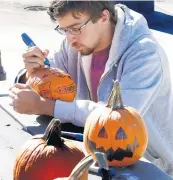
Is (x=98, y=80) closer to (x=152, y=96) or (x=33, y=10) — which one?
(x=152, y=96)

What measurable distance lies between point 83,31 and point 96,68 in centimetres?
Result: 34

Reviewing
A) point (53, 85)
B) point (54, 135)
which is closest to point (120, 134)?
point (54, 135)

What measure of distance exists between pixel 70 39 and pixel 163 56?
43cm

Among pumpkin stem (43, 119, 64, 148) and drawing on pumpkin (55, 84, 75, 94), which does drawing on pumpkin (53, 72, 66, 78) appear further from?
pumpkin stem (43, 119, 64, 148)

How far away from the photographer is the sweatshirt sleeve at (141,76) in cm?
219

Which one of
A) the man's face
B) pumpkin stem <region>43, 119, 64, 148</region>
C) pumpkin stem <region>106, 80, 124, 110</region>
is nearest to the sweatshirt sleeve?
the man's face

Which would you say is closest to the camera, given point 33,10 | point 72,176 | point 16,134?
point 72,176

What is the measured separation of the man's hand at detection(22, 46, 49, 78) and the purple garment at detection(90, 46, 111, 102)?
11.8 inches

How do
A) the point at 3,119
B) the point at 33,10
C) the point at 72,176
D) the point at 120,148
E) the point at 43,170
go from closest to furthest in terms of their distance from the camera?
the point at 72,176, the point at 43,170, the point at 120,148, the point at 3,119, the point at 33,10

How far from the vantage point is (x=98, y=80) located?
8.40 ft

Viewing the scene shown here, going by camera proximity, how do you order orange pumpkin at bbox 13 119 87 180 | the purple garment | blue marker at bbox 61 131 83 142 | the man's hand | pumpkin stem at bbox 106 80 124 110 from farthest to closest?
1. the purple garment
2. the man's hand
3. blue marker at bbox 61 131 83 142
4. pumpkin stem at bbox 106 80 124 110
5. orange pumpkin at bbox 13 119 87 180

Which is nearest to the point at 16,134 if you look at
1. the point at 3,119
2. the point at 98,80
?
the point at 3,119

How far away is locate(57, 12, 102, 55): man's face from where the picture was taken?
2244 millimetres

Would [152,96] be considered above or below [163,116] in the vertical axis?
above
